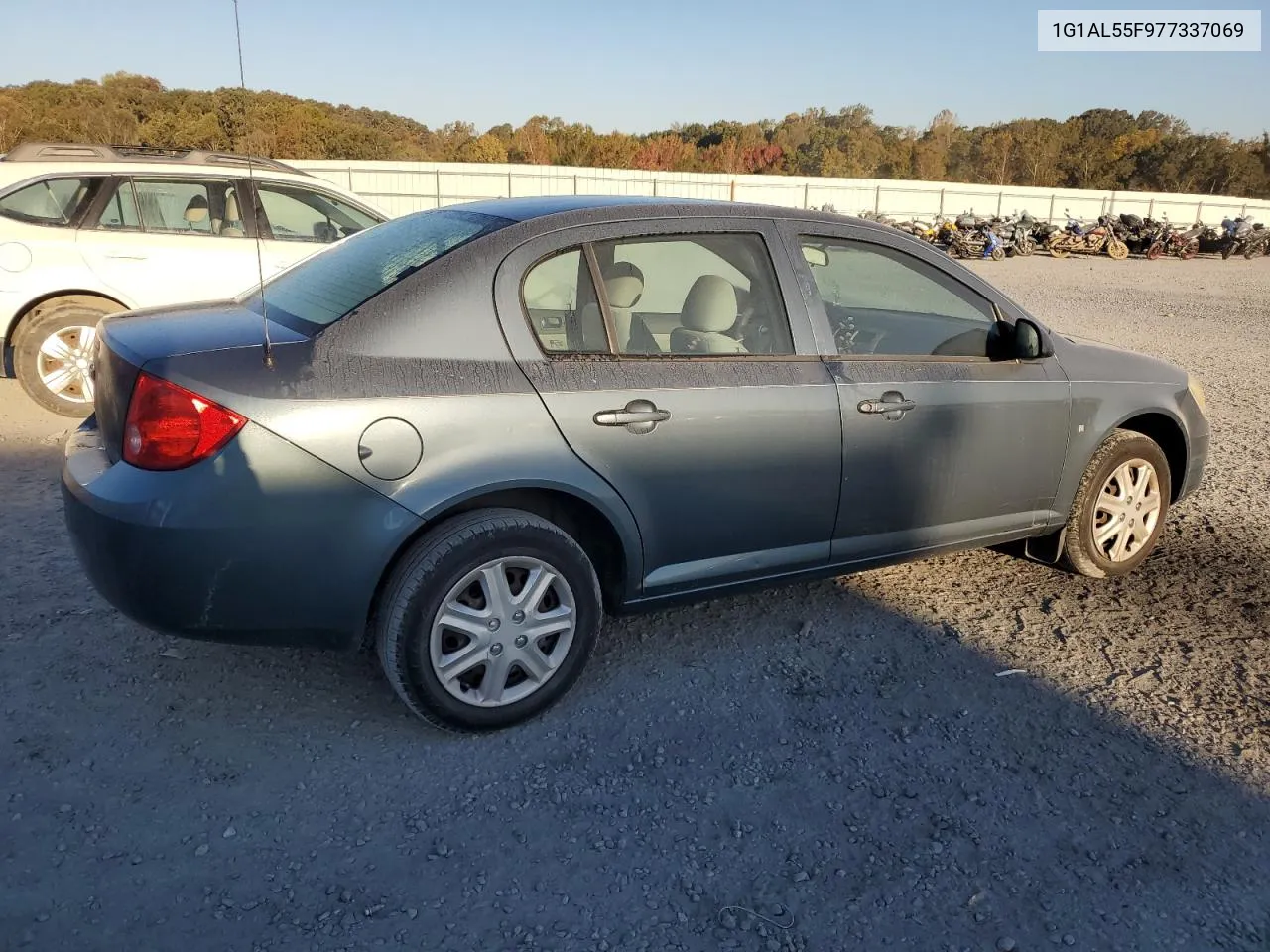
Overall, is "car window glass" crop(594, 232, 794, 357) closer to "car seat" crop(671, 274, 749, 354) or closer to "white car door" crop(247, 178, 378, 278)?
"car seat" crop(671, 274, 749, 354)

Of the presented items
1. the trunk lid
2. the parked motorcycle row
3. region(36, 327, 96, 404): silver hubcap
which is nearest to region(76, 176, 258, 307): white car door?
region(36, 327, 96, 404): silver hubcap

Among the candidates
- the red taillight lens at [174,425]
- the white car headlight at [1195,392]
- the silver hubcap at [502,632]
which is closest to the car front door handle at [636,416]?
the silver hubcap at [502,632]

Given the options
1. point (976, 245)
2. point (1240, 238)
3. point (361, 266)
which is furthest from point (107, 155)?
point (1240, 238)

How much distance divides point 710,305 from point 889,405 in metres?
0.77

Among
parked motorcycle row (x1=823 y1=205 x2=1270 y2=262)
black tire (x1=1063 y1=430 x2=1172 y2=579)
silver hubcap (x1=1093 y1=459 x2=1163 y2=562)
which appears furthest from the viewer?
parked motorcycle row (x1=823 y1=205 x2=1270 y2=262)

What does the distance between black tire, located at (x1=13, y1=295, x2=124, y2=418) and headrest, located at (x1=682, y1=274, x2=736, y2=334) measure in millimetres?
4827

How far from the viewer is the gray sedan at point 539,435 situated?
273 cm

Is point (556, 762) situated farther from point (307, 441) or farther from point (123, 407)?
point (123, 407)

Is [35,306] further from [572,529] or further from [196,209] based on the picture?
[572,529]

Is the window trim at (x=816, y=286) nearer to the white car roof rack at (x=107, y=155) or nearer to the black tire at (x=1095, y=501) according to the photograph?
the black tire at (x=1095, y=501)

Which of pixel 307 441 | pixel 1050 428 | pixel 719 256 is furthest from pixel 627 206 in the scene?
pixel 1050 428

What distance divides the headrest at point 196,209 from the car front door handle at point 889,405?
5767 millimetres

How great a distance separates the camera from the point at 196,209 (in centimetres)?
727

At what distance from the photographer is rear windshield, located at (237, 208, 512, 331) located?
10.2 ft
